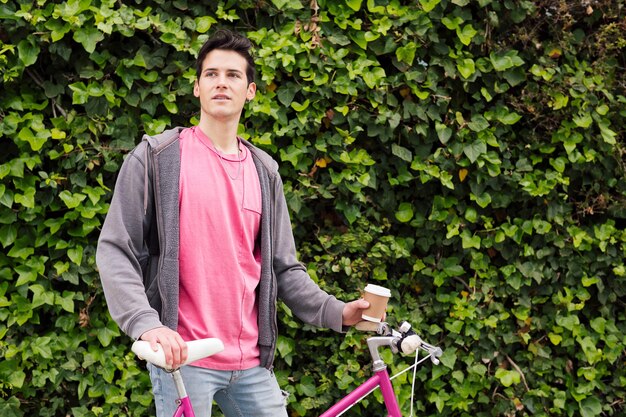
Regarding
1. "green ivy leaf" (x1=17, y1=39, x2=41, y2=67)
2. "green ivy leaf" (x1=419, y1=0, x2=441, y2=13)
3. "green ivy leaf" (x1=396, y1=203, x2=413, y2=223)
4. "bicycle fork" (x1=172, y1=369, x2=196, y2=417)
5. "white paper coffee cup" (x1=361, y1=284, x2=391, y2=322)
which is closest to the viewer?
"bicycle fork" (x1=172, y1=369, x2=196, y2=417)

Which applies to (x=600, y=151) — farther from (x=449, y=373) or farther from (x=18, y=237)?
(x=18, y=237)

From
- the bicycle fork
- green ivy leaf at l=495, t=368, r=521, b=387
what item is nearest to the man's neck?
the bicycle fork

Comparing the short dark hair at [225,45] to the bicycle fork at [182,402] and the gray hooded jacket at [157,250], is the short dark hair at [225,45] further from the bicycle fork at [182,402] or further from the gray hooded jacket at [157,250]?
the bicycle fork at [182,402]

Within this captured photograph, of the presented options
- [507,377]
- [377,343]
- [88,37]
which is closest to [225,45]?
[377,343]

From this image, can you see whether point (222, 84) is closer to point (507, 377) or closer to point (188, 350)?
point (188, 350)

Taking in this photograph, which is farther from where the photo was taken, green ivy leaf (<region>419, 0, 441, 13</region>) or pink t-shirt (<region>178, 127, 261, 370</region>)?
green ivy leaf (<region>419, 0, 441, 13</region>)

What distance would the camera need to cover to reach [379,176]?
12.8 ft

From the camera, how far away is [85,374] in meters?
3.55

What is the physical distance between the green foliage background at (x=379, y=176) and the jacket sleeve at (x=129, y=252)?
121 cm

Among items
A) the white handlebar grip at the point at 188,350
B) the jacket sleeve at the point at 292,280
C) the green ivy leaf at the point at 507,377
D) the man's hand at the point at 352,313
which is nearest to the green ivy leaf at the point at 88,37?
the jacket sleeve at the point at 292,280

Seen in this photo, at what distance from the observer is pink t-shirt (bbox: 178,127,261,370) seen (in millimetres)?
2320

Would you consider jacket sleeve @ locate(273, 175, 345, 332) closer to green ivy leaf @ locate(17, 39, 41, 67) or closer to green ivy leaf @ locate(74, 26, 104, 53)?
green ivy leaf @ locate(74, 26, 104, 53)

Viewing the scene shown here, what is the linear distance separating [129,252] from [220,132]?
1.56 feet

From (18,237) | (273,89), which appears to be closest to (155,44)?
(273,89)
